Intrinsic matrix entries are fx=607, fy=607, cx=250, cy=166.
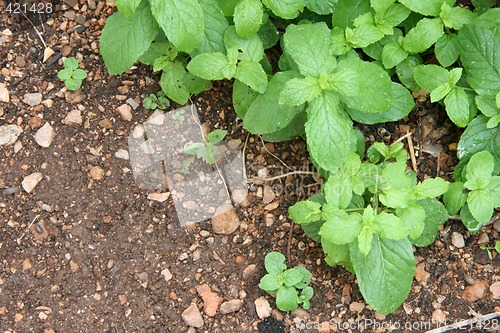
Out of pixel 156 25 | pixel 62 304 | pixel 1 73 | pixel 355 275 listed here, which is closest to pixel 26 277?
pixel 62 304

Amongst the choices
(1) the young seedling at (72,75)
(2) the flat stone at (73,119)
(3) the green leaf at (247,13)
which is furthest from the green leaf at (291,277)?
(1) the young seedling at (72,75)

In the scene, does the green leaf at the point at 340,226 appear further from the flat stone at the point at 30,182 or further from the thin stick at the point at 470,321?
the flat stone at the point at 30,182

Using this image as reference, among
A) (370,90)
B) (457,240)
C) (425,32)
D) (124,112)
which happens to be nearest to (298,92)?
(370,90)

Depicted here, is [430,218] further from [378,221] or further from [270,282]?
[270,282]

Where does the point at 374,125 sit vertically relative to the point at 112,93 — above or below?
below

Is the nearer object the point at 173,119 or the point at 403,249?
the point at 403,249

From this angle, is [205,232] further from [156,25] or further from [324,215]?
[156,25]
